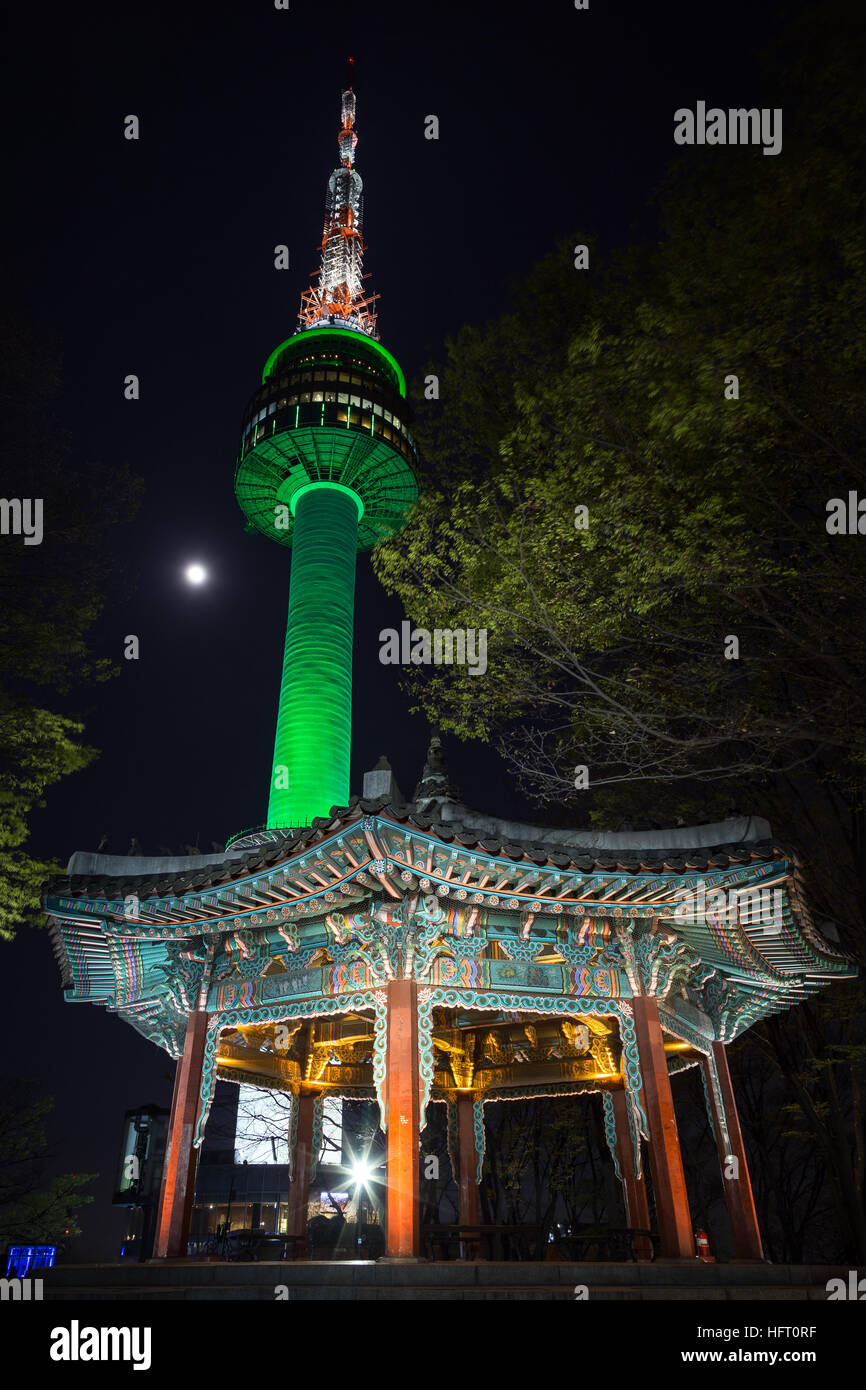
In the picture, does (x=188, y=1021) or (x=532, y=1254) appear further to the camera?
(x=532, y=1254)

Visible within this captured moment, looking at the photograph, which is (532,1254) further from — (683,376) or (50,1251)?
(683,376)

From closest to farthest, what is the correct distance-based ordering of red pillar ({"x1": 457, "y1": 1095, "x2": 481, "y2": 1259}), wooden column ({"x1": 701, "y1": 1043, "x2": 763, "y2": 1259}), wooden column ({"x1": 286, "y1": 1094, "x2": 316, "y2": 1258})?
wooden column ({"x1": 701, "y1": 1043, "x2": 763, "y2": 1259}) < wooden column ({"x1": 286, "y1": 1094, "x2": 316, "y2": 1258}) < red pillar ({"x1": 457, "y1": 1095, "x2": 481, "y2": 1259})

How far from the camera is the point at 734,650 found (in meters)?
11.6

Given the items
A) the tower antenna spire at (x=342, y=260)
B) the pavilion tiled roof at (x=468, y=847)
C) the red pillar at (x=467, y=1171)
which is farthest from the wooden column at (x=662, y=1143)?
the tower antenna spire at (x=342, y=260)

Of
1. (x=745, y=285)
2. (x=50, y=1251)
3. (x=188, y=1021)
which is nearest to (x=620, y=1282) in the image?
(x=188, y=1021)

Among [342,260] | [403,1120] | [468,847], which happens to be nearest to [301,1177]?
[403,1120]

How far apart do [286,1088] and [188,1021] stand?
4980 millimetres

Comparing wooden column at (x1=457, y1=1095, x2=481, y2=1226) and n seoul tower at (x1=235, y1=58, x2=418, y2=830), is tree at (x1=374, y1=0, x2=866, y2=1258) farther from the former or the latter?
n seoul tower at (x1=235, y1=58, x2=418, y2=830)

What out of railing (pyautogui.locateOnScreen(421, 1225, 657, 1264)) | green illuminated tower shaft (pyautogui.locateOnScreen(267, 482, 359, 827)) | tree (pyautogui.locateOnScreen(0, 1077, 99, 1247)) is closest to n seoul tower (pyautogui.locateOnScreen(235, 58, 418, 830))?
green illuminated tower shaft (pyautogui.locateOnScreen(267, 482, 359, 827))

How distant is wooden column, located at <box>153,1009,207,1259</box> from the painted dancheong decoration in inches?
1.1

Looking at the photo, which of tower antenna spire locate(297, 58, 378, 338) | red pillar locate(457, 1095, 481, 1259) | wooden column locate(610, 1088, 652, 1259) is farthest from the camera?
tower antenna spire locate(297, 58, 378, 338)

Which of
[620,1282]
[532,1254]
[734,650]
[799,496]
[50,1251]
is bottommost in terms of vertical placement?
[532,1254]

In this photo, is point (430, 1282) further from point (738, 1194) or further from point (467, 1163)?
point (467, 1163)

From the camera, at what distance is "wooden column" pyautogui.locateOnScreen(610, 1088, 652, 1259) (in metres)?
13.3
